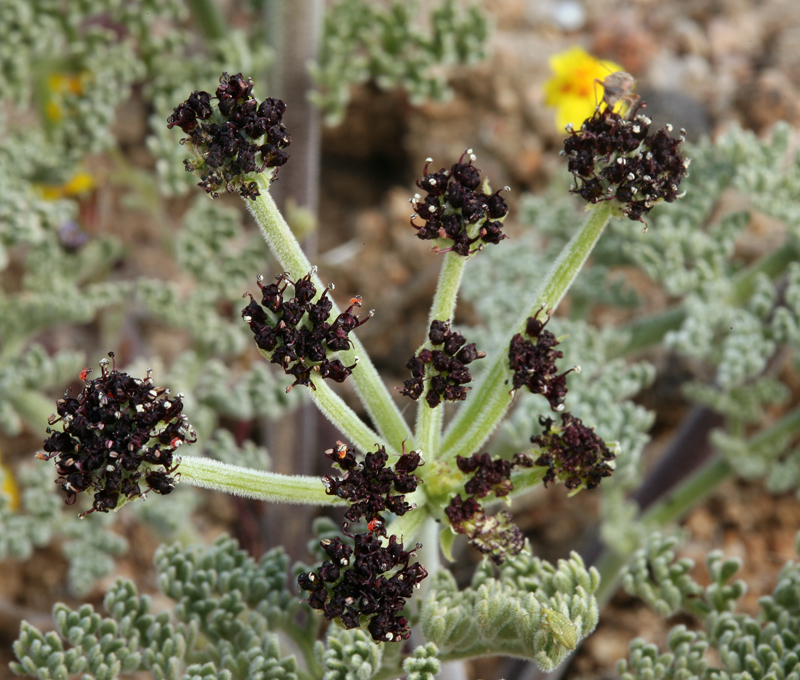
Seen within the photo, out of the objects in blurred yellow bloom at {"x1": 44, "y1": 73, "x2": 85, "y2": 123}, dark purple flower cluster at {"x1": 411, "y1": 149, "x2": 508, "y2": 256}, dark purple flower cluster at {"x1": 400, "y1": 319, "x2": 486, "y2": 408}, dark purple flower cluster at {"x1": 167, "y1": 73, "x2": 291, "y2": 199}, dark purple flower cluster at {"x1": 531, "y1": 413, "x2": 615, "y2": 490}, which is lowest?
dark purple flower cluster at {"x1": 531, "y1": 413, "x2": 615, "y2": 490}

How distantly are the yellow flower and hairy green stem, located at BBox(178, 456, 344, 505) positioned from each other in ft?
9.97

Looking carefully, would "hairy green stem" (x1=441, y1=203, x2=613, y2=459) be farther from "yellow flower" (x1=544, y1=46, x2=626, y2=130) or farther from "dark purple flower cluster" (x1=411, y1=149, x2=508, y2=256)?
"yellow flower" (x1=544, y1=46, x2=626, y2=130)

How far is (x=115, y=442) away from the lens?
5.75 feet

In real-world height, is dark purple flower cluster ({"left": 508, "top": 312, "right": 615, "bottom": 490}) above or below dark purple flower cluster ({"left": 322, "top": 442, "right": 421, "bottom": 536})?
above

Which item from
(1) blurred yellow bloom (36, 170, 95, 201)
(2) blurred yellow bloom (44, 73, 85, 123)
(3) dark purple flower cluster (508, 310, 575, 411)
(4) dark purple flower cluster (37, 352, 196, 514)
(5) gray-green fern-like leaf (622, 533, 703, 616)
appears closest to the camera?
(4) dark purple flower cluster (37, 352, 196, 514)

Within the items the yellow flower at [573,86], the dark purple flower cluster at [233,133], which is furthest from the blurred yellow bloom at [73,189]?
the dark purple flower cluster at [233,133]

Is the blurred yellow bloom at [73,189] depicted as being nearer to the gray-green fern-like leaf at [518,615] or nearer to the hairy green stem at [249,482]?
the hairy green stem at [249,482]

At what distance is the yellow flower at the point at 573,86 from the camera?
4430 mm

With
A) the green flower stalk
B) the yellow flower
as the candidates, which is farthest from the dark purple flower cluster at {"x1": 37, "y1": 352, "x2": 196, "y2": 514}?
the yellow flower

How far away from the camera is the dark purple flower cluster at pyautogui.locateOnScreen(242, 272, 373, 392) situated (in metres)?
1.88

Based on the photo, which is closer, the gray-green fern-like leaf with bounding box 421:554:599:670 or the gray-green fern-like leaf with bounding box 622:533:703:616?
the gray-green fern-like leaf with bounding box 421:554:599:670

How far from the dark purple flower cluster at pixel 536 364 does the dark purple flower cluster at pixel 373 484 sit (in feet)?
1.04

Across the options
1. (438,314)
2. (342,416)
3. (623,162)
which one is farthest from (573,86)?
(342,416)

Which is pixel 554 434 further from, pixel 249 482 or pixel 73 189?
pixel 73 189
